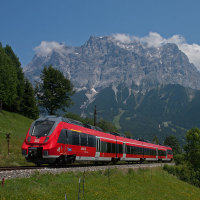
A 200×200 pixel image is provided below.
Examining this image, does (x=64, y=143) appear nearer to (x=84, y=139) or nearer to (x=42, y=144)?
(x=42, y=144)

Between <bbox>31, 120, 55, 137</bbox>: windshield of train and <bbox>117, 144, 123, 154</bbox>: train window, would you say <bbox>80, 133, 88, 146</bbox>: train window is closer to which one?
<bbox>31, 120, 55, 137</bbox>: windshield of train

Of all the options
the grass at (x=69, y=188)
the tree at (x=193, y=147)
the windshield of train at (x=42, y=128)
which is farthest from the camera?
the tree at (x=193, y=147)

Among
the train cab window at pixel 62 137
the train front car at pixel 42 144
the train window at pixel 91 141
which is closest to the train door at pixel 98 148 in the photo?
the train window at pixel 91 141

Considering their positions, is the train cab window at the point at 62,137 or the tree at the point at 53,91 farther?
the tree at the point at 53,91

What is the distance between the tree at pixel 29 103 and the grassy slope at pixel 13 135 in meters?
10.1

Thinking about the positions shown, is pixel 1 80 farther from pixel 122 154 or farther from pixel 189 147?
pixel 189 147

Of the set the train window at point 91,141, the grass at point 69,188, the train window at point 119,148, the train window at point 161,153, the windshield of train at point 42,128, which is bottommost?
the grass at point 69,188

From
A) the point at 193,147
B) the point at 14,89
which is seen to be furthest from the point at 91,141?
the point at 193,147

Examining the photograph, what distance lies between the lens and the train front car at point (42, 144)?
69.9ft

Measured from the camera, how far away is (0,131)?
43562 millimetres

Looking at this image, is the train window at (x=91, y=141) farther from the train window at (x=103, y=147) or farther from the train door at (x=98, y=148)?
the train window at (x=103, y=147)

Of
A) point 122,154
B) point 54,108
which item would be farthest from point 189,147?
point 122,154

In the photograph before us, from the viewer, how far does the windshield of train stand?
2240cm

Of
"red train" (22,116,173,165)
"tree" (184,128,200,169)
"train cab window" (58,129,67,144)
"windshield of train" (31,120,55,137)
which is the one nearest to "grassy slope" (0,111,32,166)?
"windshield of train" (31,120,55,137)
